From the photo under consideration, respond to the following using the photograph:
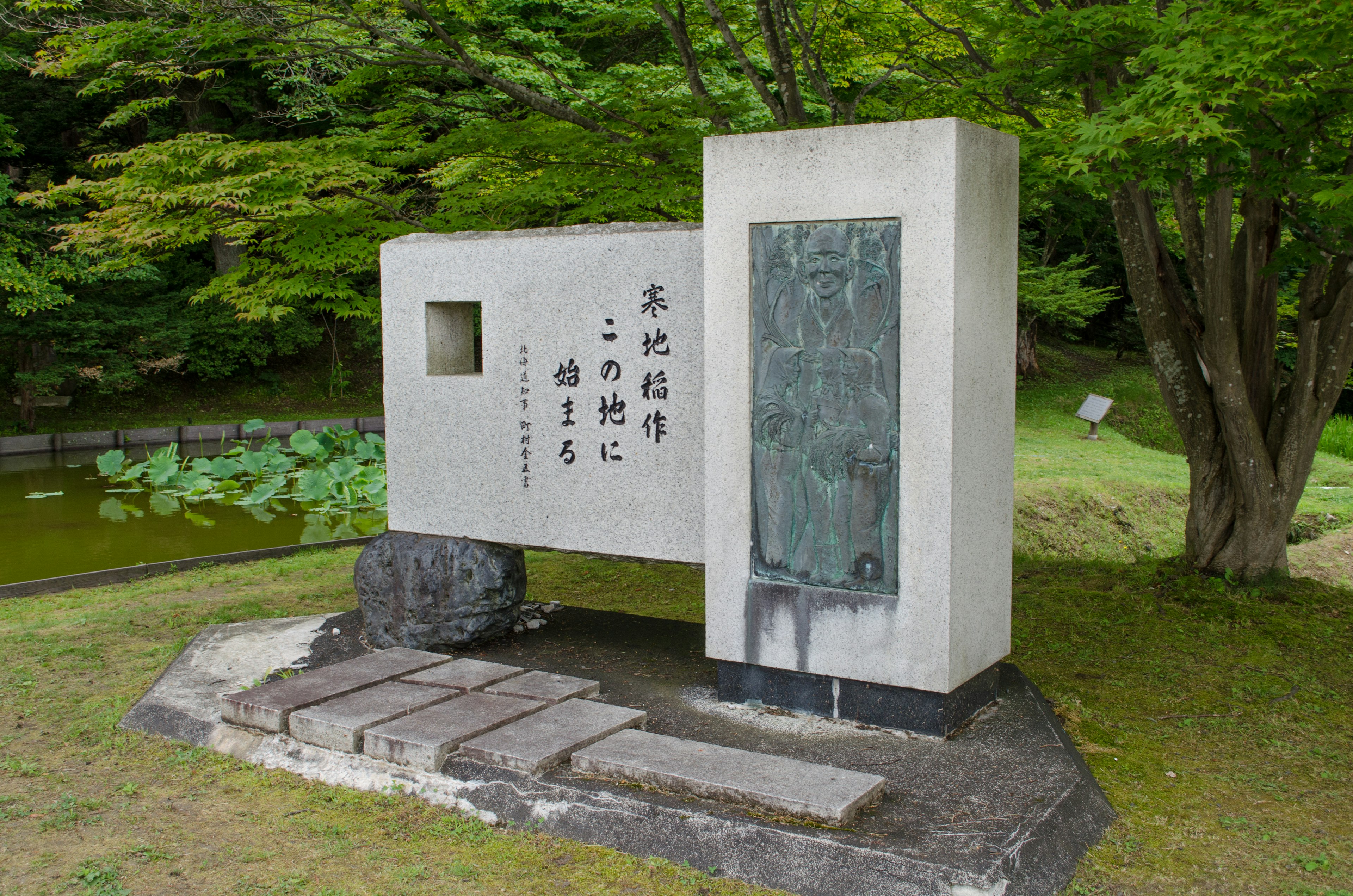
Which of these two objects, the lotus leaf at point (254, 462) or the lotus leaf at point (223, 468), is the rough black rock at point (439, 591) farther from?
the lotus leaf at point (254, 462)

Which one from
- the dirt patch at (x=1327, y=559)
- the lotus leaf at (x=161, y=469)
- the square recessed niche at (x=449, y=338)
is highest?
the square recessed niche at (x=449, y=338)

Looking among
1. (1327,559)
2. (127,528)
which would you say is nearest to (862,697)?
(1327,559)

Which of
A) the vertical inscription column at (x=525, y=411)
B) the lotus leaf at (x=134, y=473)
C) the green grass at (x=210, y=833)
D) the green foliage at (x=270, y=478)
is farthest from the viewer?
the lotus leaf at (x=134, y=473)

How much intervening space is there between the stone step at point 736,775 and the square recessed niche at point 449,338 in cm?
263

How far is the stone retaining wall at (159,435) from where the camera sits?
17.4 meters

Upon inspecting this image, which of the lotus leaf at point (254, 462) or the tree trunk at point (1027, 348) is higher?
the tree trunk at point (1027, 348)

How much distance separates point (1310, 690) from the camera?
17.2ft

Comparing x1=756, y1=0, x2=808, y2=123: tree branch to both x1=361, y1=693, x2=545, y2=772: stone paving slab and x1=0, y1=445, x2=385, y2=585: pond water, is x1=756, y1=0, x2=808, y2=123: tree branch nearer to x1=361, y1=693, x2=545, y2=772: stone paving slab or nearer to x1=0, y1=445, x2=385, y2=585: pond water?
x1=361, y1=693, x2=545, y2=772: stone paving slab

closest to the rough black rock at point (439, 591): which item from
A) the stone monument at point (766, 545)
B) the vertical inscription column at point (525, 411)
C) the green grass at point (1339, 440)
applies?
the stone monument at point (766, 545)

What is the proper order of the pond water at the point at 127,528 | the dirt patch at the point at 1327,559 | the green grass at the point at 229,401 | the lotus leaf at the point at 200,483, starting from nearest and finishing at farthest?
the dirt patch at the point at 1327,559 < the pond water at the point at 127,528 < the lotus leaf at the point at 200,483 < the green grass at the point at 229,401

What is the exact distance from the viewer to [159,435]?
18734mm

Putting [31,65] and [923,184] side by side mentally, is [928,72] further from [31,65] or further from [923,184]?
[31,65]

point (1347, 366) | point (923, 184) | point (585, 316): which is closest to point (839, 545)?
point (923, 184)

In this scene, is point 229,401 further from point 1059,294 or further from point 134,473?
point 1059,294
